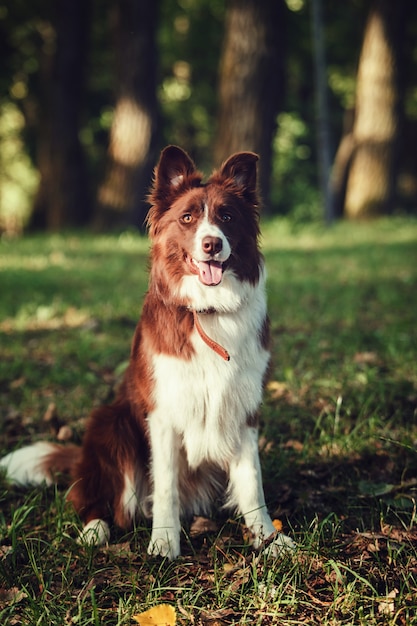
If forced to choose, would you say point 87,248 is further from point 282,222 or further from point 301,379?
point 301,379

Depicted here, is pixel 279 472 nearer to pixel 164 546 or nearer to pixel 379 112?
pixel 164 546

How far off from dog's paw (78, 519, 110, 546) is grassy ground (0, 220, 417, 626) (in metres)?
0.05

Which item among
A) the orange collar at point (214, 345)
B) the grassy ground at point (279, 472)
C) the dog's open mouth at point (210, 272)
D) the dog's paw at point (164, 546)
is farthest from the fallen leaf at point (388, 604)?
the dog's open mouth at point (210, 272)

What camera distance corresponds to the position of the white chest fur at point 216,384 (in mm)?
2654

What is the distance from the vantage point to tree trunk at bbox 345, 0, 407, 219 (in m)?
14.8

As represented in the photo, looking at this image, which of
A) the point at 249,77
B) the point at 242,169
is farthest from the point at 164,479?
the point at 249,77

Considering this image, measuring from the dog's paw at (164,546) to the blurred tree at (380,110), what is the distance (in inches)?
524

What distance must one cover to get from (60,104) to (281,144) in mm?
10812

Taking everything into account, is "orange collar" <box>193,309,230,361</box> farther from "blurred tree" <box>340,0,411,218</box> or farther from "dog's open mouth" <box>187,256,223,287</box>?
"blurred tree" <box>340,0,411,218</box>

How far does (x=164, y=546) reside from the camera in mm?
2652

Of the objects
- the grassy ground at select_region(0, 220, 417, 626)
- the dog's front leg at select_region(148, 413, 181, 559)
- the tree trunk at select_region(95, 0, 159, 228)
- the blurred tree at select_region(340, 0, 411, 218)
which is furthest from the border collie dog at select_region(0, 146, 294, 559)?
the blurred tree at select_region(340, 0, 411, 218)

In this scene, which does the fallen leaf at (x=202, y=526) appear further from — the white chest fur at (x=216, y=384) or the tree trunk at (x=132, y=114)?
the tree trunk at (x=132, y=114)

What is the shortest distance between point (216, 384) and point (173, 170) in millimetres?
1037

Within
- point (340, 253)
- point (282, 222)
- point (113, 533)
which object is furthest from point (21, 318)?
point (282, 222)
